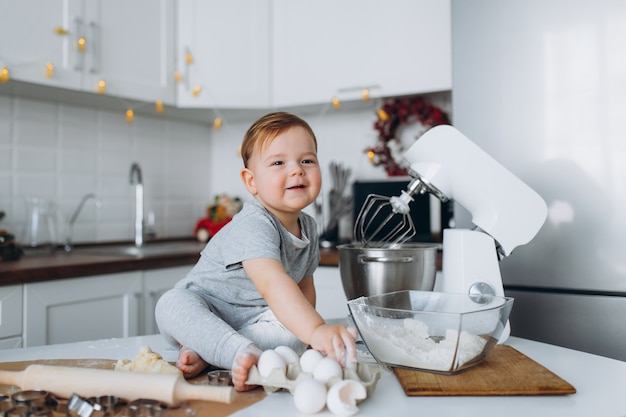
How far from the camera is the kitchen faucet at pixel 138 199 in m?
2.41

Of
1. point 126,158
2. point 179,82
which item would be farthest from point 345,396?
Result: point 126,158

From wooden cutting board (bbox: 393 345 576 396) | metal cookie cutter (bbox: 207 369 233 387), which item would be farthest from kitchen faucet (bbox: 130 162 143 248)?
wooden cutting board (bbox: 393 345 576 396)

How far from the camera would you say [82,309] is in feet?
5.66

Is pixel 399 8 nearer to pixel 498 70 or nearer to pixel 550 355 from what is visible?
pixel 498 70

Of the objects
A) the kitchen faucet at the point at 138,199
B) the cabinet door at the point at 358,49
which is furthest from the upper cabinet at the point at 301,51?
the kitchen faucet at the point at 138,199

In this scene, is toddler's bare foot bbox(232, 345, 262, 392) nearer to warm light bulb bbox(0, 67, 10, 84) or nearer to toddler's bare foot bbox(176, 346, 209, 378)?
toddler's bare foot bbox(176, 346, 209, 378)

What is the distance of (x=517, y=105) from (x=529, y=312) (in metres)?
0.58

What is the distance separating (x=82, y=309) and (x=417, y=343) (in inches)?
52.0

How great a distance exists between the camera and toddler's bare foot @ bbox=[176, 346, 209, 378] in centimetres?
73

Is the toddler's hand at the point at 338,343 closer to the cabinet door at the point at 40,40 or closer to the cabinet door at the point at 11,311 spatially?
the cabinet door at the point at 11,311

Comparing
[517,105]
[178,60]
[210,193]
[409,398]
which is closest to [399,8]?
[517,105]

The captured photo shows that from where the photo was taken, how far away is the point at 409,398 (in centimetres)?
64

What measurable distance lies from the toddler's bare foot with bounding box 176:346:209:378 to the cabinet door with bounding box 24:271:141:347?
1040 mm

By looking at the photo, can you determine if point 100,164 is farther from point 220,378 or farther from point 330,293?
point 220,378
